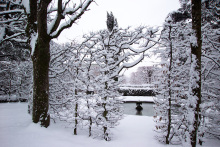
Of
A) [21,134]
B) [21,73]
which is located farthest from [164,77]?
[21,73]

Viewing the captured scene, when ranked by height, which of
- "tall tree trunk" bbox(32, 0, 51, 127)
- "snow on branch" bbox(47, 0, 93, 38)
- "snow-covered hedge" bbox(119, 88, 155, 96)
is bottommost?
"snow-covered hedge" bbox(119, 88, 155, 96)

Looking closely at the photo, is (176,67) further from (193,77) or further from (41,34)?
(41,34)

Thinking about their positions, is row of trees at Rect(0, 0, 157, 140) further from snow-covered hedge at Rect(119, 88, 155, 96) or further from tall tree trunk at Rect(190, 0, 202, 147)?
snow-covered hedge at Rect(119, 88, 155, 96)

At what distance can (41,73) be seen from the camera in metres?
4.23

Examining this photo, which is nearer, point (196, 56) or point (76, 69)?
point (196, 56)

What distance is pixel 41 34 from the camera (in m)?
4.27

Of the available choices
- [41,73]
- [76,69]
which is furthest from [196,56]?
[41,73]

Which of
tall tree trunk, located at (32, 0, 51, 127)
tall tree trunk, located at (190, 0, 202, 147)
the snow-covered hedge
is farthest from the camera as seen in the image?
the snow-covered hedge

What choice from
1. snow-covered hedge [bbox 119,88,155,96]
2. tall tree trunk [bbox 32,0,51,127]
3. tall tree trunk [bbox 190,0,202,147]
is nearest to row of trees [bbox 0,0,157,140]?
tall tree trunk [bbox 32,0,51,127]

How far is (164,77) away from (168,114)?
1.40m

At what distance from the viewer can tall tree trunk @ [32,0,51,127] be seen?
4184 mm

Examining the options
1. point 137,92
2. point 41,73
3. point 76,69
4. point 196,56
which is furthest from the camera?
point 137,92

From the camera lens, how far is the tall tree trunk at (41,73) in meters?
4.18

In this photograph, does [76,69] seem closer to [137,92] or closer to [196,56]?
[196,56]
